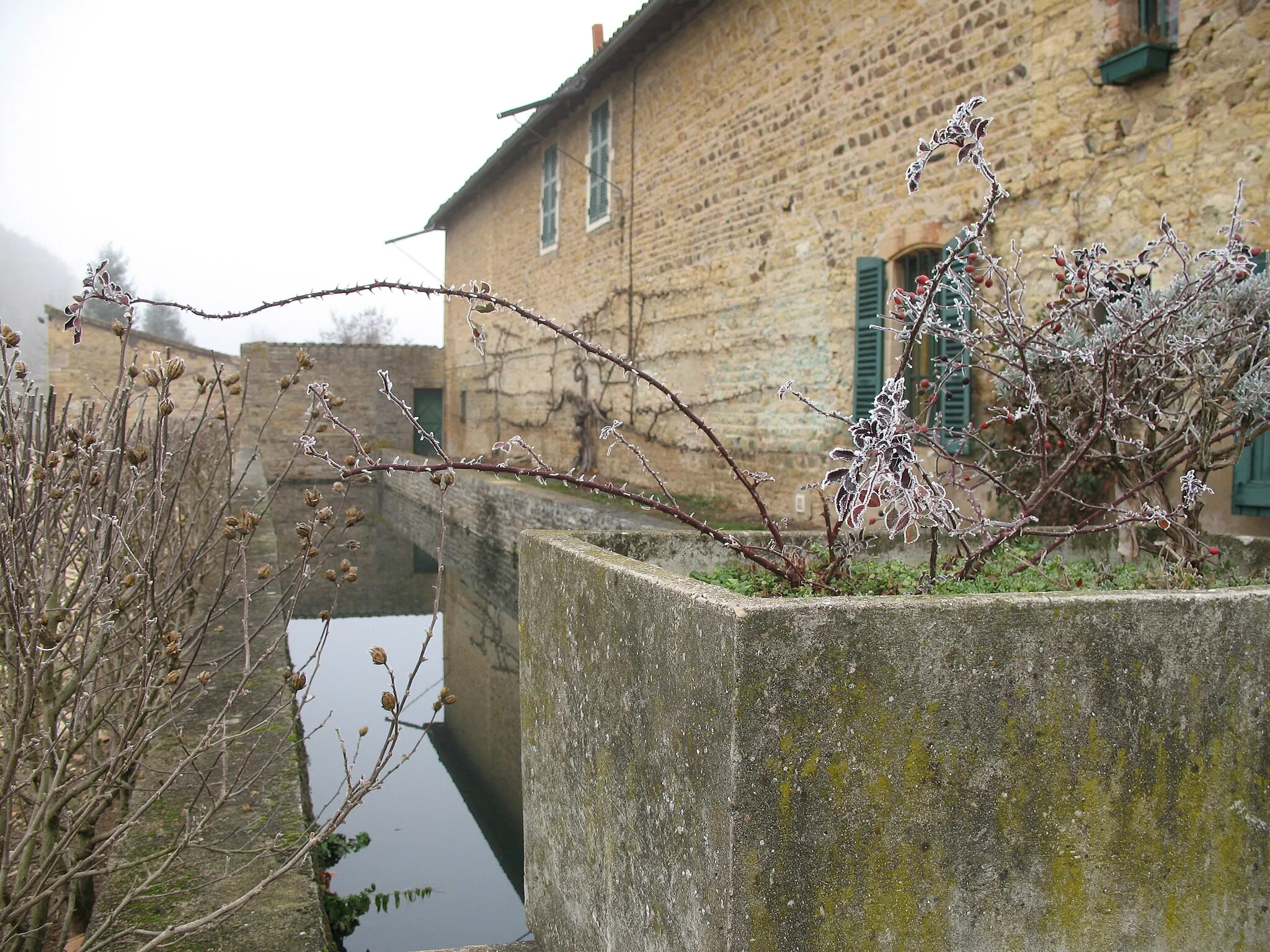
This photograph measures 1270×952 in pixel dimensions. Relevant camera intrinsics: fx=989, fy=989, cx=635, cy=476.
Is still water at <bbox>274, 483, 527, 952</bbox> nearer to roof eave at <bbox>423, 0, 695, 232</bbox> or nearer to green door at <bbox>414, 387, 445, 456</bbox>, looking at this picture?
roof eave at <bbox>423, 0, 695, 232</bbox>

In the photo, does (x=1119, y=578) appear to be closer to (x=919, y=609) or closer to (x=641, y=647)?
(x=919, y=609)

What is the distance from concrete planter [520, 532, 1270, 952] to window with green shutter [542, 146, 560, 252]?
14.6 meters

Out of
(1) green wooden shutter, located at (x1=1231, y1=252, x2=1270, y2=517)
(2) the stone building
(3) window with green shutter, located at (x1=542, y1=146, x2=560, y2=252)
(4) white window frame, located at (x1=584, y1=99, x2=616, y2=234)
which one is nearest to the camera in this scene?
(1) green wooden shutter, located at (x1=1231, y1=252, x2=1270, y2=517)

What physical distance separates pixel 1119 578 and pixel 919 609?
1266mm

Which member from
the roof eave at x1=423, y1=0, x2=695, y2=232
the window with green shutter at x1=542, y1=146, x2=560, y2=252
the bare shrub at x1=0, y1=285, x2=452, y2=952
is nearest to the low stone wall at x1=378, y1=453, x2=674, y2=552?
the bare shrub at x1=0, y1=285, x2=452, y2=952

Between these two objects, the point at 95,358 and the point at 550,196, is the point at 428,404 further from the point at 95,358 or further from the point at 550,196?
the point at 550,196

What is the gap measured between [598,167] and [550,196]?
2.33 metres

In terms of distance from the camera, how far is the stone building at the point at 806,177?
17.9 feet

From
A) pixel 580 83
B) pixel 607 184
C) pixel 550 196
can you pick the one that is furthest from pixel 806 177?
pixel 550 196

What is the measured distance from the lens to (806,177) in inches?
358

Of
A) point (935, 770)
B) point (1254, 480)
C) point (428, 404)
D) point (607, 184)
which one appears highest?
point (607, 184)

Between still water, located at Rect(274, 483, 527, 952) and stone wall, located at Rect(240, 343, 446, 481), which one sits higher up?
stone wall, located at Rect(240, 343, 446, 481)

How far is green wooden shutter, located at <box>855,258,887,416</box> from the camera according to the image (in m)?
7.97

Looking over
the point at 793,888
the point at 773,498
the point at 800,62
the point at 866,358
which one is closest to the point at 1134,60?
the point at 866,358
